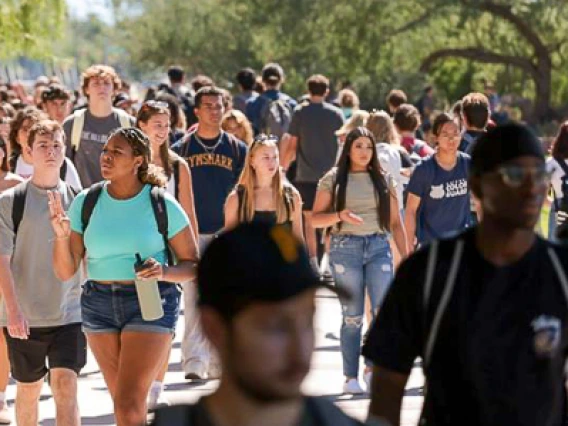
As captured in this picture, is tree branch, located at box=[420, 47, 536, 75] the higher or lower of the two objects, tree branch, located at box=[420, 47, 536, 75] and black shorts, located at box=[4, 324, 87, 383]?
the higher

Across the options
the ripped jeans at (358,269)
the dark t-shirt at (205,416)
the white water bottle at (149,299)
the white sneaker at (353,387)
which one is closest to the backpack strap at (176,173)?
the ripped jeans at (358,269)

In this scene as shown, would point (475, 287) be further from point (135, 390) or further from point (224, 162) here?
point (224, 162)

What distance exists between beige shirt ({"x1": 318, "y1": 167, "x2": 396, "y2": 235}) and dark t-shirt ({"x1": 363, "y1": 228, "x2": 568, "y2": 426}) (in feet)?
20.3

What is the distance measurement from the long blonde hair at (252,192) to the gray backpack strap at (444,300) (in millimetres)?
5725

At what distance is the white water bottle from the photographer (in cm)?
740

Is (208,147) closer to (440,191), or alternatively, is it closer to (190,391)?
(440,191)

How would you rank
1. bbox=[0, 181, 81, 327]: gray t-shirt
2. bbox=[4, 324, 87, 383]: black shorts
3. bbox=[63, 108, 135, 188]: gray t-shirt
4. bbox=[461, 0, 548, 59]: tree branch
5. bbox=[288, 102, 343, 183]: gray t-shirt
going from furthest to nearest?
bbox=[461, 0, 548, 59]: tree branch, bbox=[288, 102, 343, 183]: gray t-shirt, bbox=[63, 108, 135, 188]: gray t-shirt, bbox=[0, 181, 81, 327]: gray t-shirt, bbox=[4, 324, 87, 383]: black shorts

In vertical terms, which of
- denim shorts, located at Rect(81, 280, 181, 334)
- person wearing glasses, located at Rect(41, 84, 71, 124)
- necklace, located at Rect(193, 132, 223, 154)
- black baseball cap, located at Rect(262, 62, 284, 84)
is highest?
black baseball cap, located at Rect(262, 62, 284, 84)

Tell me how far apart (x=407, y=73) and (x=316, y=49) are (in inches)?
85.2

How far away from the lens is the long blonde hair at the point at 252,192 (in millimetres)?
10070

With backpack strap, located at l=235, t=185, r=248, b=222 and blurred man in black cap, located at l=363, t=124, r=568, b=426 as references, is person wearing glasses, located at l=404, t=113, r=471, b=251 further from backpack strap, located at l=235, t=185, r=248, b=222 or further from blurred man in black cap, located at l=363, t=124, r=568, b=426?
blurred man in black cap, located at l=363, t=124, r=568, b=426

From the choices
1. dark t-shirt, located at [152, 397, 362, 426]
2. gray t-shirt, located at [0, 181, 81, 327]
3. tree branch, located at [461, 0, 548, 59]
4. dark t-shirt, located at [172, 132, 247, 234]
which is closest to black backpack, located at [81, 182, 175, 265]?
gray t-shirt, located at [0, 181, 81, 327]

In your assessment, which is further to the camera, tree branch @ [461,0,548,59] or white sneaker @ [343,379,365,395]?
tree branch @ [461,0,548,59]

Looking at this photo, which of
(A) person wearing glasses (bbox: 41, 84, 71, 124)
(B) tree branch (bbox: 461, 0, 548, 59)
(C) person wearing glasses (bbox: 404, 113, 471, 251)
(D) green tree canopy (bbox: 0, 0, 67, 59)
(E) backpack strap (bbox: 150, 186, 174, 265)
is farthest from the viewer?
(B) tree branch (bbox: 461, 0, 548, 59)
